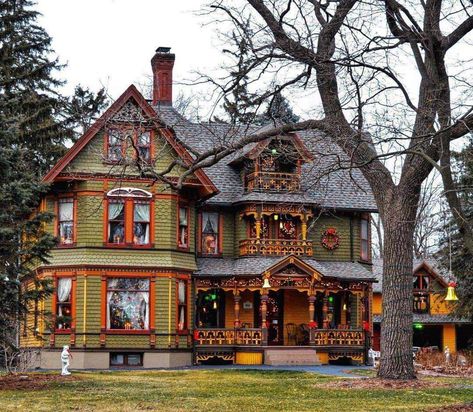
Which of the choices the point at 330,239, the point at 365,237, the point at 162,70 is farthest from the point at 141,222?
the point at 365,237

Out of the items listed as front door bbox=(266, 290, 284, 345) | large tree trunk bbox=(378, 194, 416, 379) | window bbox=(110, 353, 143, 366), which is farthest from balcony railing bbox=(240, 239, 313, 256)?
large tree trunk bbox=(378, 194, 416, 379)

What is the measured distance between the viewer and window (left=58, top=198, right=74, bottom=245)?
35.0 metres

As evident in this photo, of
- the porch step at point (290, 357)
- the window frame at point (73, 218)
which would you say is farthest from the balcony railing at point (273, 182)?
the window frame at point (73, 218)

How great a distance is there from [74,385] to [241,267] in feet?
46.1

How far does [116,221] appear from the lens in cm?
3481

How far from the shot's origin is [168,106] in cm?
4025

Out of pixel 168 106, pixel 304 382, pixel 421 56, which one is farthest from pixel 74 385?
pixel 168 106

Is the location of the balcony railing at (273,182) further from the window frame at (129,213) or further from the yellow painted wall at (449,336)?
the yellow painted wall at (449,336)

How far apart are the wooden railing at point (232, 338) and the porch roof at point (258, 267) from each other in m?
2.14

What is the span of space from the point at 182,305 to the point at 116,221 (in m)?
4.10

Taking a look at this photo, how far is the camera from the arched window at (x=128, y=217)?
34781mm

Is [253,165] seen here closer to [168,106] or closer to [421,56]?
[168,106]

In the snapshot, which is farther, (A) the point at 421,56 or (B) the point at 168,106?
(B) the point at 168,106

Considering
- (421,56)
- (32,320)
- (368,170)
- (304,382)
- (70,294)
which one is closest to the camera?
(421,56)
